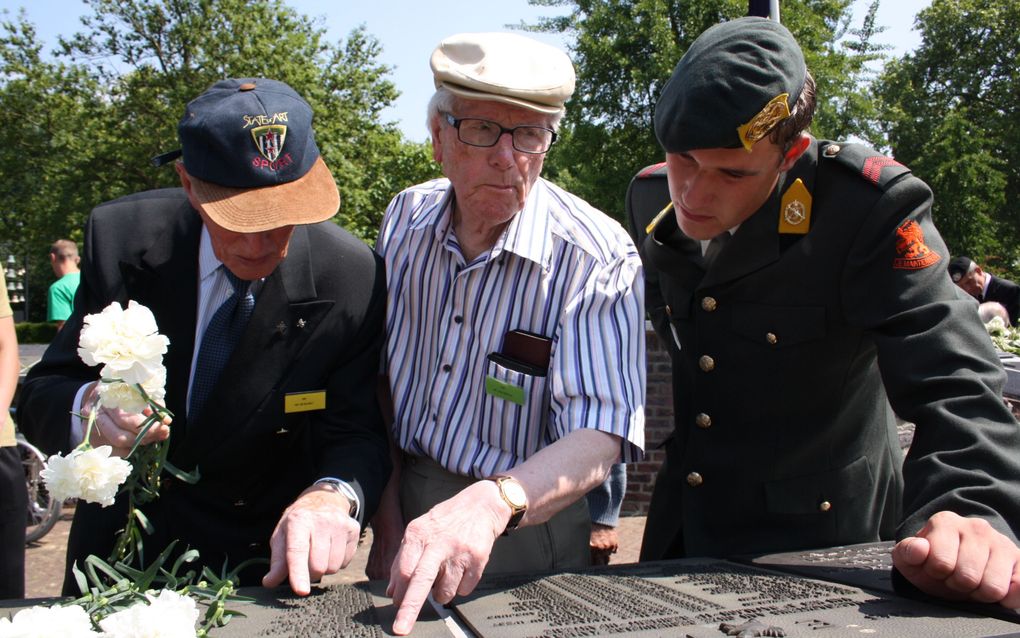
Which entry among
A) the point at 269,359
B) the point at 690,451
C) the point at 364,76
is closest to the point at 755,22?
the point at 690,451

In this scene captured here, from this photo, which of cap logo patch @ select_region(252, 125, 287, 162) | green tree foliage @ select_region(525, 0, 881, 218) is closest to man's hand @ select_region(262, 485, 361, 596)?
cap logo patch @ select_region(252, 125, 287, 162)

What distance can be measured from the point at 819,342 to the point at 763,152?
449 millimetres

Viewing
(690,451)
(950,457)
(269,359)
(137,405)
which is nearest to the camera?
(137,405)

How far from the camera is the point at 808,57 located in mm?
13094

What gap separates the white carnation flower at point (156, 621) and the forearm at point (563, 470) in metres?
0.81

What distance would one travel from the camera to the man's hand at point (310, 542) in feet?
5.35

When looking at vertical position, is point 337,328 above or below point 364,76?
above

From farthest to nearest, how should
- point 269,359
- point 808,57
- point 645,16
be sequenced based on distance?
point 645,16 → point 808,57 → point 269,359

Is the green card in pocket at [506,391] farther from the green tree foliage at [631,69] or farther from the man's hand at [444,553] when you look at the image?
the green tree foliage at [631,69]

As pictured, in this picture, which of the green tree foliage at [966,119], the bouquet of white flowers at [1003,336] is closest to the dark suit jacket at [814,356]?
the bouquet of white flowers at [1003,336]

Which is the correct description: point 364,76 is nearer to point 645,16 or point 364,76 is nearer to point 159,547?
point 645,16

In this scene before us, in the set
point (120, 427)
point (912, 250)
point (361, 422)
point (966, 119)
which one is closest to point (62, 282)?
point (361, 422)

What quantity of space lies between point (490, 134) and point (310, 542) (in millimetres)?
998

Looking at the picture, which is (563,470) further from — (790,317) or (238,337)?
(238,337)
